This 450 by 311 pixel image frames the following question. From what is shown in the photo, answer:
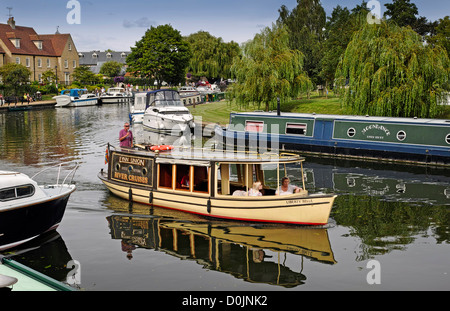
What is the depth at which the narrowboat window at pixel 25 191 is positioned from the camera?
15.2 meters

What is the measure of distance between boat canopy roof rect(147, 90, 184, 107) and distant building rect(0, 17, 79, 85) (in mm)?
51395

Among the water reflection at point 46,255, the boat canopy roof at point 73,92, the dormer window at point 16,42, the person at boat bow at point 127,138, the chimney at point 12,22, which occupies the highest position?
the chimney at point 12,22

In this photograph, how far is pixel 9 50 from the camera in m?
88.4

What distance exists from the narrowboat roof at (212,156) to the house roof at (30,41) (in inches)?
3117

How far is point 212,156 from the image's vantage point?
19156 mm

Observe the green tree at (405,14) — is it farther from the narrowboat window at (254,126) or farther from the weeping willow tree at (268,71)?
the narrowboat window at (254,126)

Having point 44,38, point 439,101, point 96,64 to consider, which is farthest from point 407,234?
point 96,64

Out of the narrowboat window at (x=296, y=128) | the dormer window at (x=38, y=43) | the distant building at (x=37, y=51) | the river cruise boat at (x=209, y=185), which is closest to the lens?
the river cruise boat at (x=209, y=185)

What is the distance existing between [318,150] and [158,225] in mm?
17735

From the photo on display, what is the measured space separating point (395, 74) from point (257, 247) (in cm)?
2237

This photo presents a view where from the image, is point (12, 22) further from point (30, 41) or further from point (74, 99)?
point (74, 99)

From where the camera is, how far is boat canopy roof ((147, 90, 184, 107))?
4666 cm

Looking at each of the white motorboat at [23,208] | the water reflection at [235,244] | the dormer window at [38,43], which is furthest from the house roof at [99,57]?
the white motorboat at [23,208]

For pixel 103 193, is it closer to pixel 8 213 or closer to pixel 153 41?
pixel 8 213
